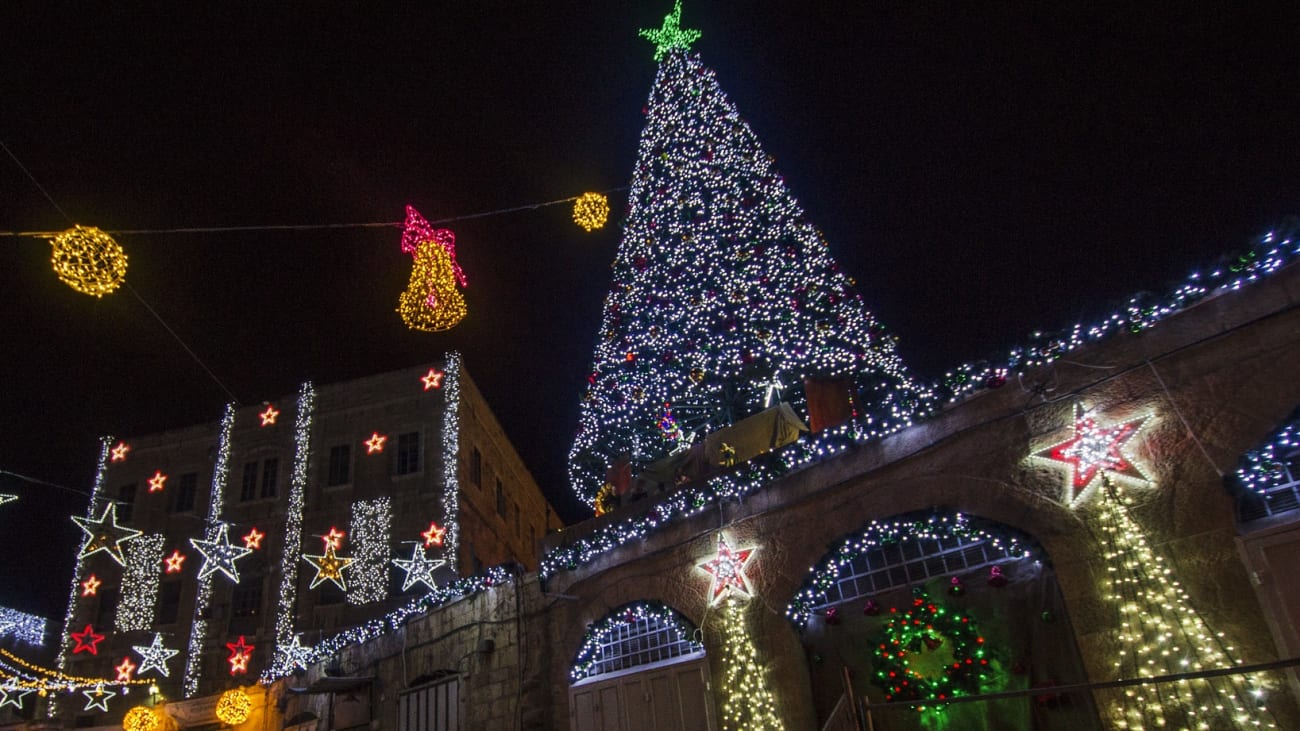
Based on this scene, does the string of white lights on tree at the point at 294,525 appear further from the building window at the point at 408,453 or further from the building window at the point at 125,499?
the building window at the point at 125,499

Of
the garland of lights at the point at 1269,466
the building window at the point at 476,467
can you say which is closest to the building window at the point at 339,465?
the building window at the point at 476,467

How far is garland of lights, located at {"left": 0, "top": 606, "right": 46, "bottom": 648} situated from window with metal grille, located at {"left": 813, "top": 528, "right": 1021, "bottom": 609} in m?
35.0

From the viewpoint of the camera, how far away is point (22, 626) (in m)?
29.7

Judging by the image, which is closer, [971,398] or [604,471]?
[971,398]

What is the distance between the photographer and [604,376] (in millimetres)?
13156

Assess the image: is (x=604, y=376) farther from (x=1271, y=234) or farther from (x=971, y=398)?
(x=1271, y=234)

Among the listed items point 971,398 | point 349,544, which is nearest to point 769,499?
point 971,398

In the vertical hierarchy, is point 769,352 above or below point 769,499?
above

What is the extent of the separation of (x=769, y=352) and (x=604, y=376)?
3.30 metres

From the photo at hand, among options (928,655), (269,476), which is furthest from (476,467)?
(928,655)

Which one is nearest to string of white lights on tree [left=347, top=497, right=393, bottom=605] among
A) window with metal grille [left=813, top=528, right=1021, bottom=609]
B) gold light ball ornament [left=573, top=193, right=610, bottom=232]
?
gold light ball ornament [left=573, top=193, right=610, bottom=232]

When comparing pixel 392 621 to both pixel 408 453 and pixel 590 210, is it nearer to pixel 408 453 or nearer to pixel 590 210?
pixel 408 453

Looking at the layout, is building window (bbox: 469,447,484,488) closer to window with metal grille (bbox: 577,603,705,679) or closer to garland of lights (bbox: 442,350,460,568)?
garland of lights (bbox: 442,350,460,568)

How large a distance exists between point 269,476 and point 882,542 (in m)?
22.1
